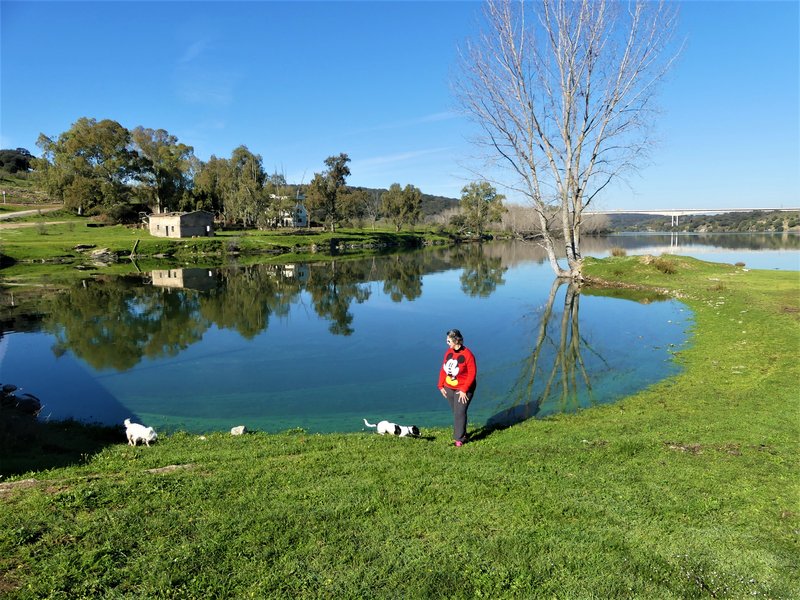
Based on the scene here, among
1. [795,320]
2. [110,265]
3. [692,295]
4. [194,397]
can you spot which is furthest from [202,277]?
[795,320]

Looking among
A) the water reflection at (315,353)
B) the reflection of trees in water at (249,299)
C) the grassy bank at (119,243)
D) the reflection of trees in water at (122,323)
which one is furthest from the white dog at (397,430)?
the grassy bank at (119,243)

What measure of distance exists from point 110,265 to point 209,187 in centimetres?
4758

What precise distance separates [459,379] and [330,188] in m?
82.6

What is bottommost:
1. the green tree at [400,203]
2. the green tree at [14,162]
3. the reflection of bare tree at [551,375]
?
the reflection of bare tree at [551,375]

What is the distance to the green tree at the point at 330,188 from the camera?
8520cm

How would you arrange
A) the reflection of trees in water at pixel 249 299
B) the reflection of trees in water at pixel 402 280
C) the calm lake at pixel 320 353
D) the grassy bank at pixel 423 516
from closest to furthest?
the grassy bank at pixel 423 516
the calm lake at pixel 320 353
the reflection of trees in water at pixel 249 299
the reflection of trees in water at pixel 402 280

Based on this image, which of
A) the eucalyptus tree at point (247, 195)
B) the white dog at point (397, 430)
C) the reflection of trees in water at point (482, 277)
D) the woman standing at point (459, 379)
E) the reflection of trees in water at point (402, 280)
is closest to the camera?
the woman standing at point (459, 379)

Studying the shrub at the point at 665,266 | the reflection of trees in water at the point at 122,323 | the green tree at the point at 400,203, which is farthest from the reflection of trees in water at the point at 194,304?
the green tree at the point at 400,203

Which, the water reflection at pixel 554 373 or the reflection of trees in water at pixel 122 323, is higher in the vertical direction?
the reflection of trees in water at pixel 122 323

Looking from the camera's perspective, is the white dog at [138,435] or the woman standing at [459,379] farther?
the white dog at [138,435]

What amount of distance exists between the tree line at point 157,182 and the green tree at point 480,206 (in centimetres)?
3192

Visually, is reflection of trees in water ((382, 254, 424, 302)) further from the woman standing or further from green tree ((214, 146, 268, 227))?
green tree ((214, 146, 268, 227))

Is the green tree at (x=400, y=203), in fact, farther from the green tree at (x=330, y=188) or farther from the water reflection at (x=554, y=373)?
the water reflection at (x=554, y=373)

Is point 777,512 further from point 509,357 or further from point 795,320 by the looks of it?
point 795,320
